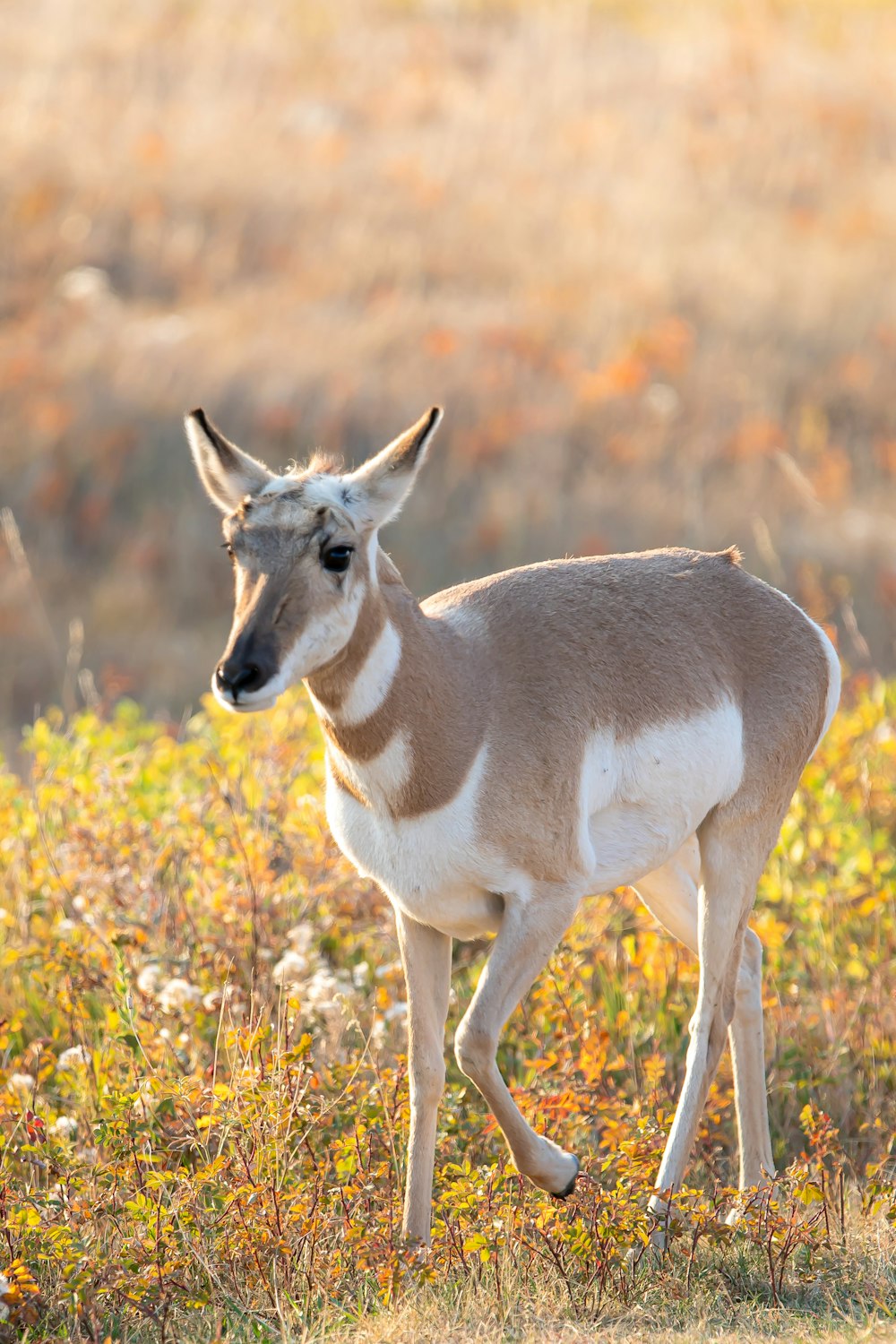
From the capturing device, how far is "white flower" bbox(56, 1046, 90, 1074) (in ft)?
18.0

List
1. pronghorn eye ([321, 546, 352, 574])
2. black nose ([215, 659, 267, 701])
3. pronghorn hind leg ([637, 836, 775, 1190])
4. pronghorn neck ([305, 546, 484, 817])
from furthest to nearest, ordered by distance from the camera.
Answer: pronghorn hind leg ([637, 836, 775, 1190]), pronghorn neck ([305, 546, 484, 817]), pronghorn eye ([321, 546, 352, 574]), black nose ([215, 659, 267, 701])

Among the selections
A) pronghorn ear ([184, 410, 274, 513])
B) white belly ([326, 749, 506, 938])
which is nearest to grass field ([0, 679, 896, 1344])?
white belly ([326, 749, 506, 938])

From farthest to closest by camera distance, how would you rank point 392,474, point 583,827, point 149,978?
point 149,978 → point 583,827 → point 392,474

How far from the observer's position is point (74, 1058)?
557 centimetres

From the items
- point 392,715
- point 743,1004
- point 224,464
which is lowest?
point 743,1004

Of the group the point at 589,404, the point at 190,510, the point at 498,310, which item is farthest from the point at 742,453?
the point at 190,510

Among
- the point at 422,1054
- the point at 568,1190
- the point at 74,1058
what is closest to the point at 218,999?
the point at 74,1058

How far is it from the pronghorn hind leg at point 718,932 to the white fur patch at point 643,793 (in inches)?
8.7

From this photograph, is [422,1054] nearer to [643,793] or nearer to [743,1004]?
[643,793]

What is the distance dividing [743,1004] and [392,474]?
7.47 ft

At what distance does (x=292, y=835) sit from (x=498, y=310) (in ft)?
44.1

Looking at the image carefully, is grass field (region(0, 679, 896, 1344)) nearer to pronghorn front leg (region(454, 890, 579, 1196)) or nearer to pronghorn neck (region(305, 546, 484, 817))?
pronghorn front leg (region(454, 890, 579, 1196))

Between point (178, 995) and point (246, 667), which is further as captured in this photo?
point (178, 995)

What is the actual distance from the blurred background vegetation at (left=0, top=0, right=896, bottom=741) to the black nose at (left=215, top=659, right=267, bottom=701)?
23.5ft
